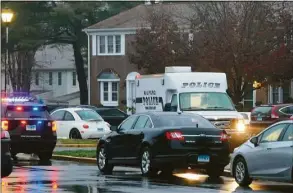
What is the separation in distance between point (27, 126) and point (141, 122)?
5.80 meters

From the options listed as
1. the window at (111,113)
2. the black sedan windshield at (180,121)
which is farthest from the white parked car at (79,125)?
the black sedan windshield at (180,121)

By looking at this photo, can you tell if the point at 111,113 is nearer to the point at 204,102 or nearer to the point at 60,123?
the point at 60,123

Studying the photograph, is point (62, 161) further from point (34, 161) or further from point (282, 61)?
point (282, 61)

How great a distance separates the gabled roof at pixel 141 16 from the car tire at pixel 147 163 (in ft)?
118

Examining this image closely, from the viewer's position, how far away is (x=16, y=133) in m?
24.9

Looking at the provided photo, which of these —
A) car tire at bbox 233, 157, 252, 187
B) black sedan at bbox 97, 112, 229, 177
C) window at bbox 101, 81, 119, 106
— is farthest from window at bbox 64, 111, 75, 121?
window at bbox 101, 81, 119, 106

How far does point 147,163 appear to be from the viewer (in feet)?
63.7

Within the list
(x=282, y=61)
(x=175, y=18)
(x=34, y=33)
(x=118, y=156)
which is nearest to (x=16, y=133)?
(x=118, y=156)

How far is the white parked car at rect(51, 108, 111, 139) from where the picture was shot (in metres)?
34.0

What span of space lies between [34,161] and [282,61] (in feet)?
77.0

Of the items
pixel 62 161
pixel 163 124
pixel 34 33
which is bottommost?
pixel 62 161

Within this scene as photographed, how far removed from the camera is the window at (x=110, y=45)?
206 ft

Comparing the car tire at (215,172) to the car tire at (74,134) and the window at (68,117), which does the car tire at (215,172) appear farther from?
the window at (68,117)

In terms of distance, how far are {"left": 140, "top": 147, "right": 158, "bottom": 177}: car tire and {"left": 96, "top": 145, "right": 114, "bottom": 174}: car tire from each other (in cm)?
168
